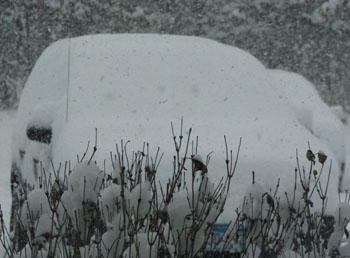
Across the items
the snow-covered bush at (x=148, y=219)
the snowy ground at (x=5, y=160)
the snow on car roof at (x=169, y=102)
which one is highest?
the snow on car roof at (x=169, y=102)

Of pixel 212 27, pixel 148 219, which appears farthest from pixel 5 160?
pixel 148 219

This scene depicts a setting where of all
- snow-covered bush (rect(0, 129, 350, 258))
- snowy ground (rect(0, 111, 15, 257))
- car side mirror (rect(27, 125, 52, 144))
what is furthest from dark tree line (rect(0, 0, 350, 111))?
snow-covered bush (rect(0, 129, 350, 258))

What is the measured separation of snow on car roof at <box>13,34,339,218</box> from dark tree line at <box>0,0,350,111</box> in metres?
6.11

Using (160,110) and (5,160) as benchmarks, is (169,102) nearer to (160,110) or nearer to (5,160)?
(160,110)

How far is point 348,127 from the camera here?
1280 cm

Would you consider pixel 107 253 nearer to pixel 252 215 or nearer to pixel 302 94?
pixel 252 215

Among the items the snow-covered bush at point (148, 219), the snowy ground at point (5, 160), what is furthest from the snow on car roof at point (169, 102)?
the snowy ground at point (5, 160)

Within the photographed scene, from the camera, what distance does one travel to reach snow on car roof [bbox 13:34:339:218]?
14.5ft

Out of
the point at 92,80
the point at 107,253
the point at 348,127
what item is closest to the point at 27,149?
the point at 92,80

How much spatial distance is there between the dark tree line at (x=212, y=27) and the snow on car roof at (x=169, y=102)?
611 cm

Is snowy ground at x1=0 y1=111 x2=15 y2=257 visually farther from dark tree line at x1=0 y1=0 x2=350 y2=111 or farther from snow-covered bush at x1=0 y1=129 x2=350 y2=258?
snow-covered bush at x1=0 y1=129 x2=350 y2=258

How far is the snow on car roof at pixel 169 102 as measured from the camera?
4.42m

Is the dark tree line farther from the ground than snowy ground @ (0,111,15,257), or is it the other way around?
the dark tree line

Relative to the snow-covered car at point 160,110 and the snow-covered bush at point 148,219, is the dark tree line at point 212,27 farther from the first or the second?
the snow-covered bush at point 148,219
